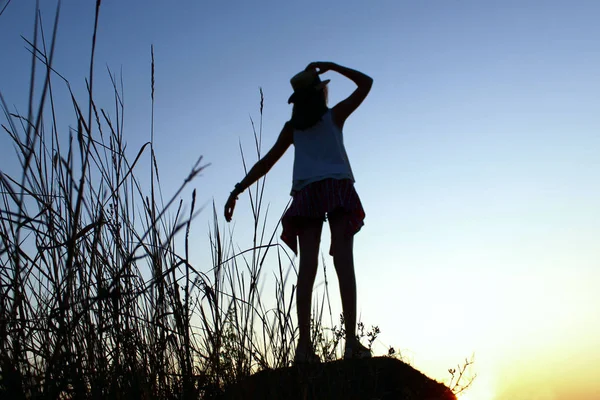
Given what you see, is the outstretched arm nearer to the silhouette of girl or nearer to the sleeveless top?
the silhouette of girl

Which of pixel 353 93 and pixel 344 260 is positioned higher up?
pixel 353 93

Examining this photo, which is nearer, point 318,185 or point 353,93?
point 318,185

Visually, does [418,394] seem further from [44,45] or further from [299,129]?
[44,45]

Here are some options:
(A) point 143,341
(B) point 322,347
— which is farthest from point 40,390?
(B) point 322,347

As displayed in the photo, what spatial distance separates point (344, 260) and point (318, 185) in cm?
46

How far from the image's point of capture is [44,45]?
179 centimetres

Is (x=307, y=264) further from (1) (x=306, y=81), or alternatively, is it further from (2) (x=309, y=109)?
(1) (x=306, y=81)

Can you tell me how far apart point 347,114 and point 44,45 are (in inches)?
91.1

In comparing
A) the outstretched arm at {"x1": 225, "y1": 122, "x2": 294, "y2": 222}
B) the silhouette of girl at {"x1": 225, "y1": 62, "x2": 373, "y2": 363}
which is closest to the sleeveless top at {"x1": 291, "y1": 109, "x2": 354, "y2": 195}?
the silhouette of girl at {"x1": 225, "y1": 62, "x2": 373, "y2": 363}

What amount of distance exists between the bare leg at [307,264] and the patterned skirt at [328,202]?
57mm

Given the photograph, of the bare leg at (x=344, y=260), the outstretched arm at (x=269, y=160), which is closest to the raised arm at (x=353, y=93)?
the outstretched arm at (x=269, y=160)

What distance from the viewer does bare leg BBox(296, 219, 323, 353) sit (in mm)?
3539

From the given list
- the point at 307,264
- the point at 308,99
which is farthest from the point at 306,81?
the point at 307,264

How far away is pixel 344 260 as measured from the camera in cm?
356
